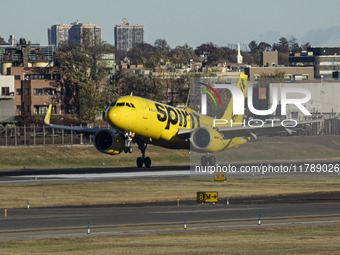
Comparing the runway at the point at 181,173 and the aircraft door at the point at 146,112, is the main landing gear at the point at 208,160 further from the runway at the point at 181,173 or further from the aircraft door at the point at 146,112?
the aircraft door at the point at 146,112

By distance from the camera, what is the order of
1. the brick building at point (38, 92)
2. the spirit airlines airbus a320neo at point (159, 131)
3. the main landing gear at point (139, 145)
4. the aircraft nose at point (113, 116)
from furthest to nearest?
the brick building at point (38, 92), the main landing gear at point (139, 145), the spirit airlines airbus a320neo at point (159, 131), the aircraft nose at point (113, 116)

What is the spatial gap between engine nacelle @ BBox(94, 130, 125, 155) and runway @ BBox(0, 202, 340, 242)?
26905mm

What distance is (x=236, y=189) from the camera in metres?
60.8

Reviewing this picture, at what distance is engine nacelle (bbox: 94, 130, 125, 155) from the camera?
7556cm

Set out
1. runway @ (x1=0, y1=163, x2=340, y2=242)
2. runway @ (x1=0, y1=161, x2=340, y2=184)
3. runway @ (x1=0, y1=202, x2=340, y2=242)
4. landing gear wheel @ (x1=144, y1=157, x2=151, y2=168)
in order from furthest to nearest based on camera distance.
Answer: landing gear wheel @ (x1=144, y1=157, x2=151, y2=168) < runway @ (x1=0, y1=161, x2=340, y2=184) < runway @ (x1=0, y1=163, x2=340, y2=242) < runway @ (x1=0, y1=202, x2=340, y2=242)

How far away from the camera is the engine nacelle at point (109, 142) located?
7556 centimetres

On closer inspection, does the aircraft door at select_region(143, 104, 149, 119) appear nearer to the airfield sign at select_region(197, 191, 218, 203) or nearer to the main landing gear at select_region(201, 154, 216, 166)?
the main landing gear at select_region(201, 154, 216, 166)

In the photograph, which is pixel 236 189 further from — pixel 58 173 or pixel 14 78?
pixel 14 78

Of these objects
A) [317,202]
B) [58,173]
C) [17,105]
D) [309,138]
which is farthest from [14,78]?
[317,202]

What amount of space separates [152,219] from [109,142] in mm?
35520

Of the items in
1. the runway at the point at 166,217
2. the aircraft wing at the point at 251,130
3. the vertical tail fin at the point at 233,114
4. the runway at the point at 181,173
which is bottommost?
the runway at the point at 181,173

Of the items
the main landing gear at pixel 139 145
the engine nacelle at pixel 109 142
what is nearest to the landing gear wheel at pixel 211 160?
the main landing gear at pixel 139 145

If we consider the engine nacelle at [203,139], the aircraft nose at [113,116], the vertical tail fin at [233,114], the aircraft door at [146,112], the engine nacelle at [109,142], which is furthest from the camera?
the vertical tail fin at [233,114]

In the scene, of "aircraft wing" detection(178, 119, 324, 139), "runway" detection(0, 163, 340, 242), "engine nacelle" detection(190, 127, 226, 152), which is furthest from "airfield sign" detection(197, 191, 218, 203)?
"aircraft wing" detection(178, 119, 324, 139)
